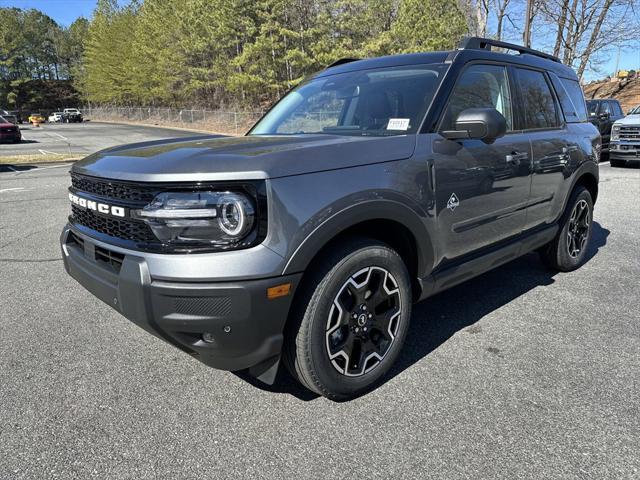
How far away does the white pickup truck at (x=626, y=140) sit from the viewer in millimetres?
12387

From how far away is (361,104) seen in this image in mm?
3281

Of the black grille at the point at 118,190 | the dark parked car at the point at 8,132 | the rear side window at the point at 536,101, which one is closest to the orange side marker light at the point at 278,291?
the black grille at the point at 118,190

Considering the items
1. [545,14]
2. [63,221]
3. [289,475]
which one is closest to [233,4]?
[545,14]

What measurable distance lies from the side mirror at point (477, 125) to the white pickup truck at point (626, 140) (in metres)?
12.1

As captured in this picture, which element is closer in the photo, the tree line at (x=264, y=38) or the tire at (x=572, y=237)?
the tire at (x=572, y=237)

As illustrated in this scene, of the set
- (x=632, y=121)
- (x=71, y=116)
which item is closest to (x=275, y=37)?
(x=632, y=121)

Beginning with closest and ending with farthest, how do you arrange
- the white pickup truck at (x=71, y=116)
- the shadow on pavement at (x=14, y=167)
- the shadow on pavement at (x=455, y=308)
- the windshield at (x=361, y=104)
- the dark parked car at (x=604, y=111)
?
the shadow on pavement at (x=455, y=308), the windshield at (x=361, y=104), the shadow on pavement at (x=14, y=167), the dark parked car at (x=604, y=111), the white pickup truck at (x=71, y=116)

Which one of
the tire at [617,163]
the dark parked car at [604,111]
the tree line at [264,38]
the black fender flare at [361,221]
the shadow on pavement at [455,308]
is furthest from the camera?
the tree line at [264,38]

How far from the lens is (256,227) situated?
6.71ft

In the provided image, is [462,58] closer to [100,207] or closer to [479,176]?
[479,176]

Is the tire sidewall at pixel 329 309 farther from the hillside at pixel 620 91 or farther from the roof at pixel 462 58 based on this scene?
the hillside at pixel 620 91

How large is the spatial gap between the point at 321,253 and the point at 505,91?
215 centimetres

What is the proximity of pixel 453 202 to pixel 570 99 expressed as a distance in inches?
96.8

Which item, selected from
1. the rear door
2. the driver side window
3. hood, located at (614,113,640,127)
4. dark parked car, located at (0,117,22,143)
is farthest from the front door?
dark parked car, located at (0,117,22,143)
